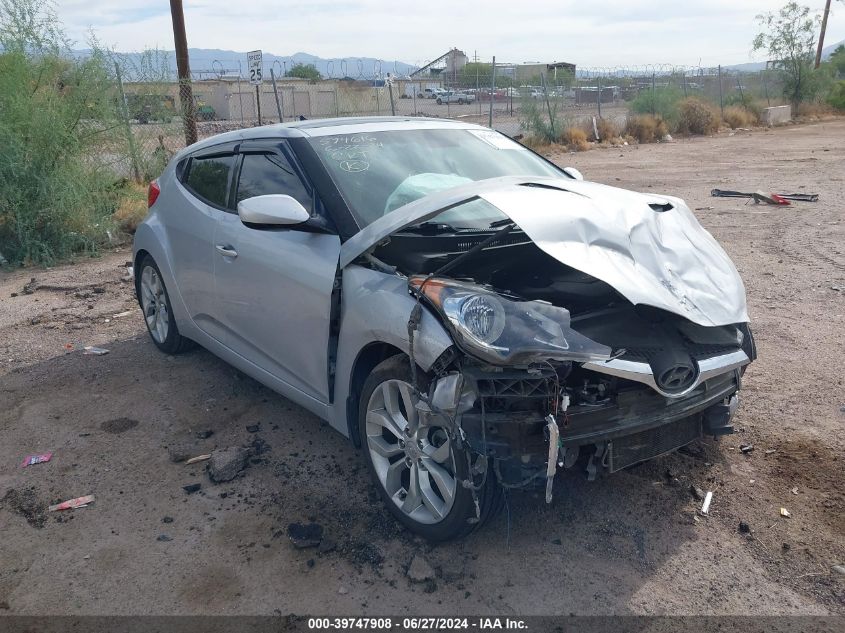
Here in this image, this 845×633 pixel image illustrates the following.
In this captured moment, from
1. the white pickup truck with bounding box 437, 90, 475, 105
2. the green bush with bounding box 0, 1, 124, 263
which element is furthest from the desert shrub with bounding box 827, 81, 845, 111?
the green bush with bounding box 0, 1, 124, 263

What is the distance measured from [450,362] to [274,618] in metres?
1.20

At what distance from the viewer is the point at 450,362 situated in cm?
295

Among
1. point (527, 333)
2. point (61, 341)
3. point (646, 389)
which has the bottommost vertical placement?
point (61, 341)

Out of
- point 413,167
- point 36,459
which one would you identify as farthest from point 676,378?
point 36,459

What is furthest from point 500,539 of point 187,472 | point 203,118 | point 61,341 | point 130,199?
point 203,118

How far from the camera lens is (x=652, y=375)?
300 cm

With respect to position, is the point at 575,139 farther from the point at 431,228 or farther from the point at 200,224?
the point at 431,228

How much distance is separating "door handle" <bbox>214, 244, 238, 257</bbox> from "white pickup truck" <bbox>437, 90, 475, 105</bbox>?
2079cm

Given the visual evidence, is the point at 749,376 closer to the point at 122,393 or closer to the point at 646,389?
the point at 646,389

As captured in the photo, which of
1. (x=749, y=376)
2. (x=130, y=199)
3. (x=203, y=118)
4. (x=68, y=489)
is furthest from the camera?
(x=203, y=118)

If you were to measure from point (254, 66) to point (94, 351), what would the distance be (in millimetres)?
10836

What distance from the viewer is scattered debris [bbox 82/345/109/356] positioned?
19.5 ft

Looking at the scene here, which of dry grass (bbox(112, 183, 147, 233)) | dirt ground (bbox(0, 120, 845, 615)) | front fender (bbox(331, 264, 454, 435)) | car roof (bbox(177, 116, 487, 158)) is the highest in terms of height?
car roof (bbox(177, 116, 487, 158))

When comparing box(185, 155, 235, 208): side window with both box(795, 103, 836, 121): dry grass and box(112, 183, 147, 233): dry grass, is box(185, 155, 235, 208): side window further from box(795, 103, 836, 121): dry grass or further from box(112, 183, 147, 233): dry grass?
box(795, 103, 836, 121): dry grass
